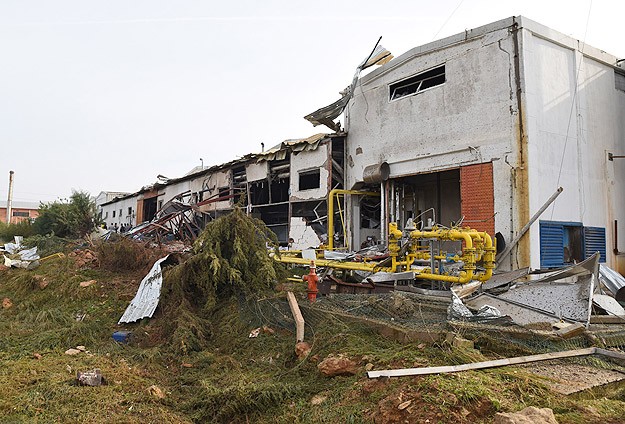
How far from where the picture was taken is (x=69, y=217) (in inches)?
963

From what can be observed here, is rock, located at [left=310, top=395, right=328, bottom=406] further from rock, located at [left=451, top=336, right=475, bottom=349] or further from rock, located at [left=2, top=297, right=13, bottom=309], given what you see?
rock, located at [left=2, top=297, right=13, bottom=309]

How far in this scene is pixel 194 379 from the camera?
17.9 ft

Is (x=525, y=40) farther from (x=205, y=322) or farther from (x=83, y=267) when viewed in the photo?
(x=83, y=267)

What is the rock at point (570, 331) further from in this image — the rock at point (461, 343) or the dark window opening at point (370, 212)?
the dark window opening at point (370, 212)

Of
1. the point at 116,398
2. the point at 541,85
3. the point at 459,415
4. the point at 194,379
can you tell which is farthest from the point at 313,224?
the point at 459,415

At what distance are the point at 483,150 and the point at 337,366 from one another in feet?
26.4

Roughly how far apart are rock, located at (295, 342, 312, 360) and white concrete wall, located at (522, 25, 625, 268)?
23.0 ft

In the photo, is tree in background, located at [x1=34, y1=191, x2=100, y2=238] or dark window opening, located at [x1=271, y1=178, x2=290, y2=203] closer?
dark window opening, located at [x1=271, y1=178, x2=290, y2=203]

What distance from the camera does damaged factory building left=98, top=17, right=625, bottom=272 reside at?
10.2 metres

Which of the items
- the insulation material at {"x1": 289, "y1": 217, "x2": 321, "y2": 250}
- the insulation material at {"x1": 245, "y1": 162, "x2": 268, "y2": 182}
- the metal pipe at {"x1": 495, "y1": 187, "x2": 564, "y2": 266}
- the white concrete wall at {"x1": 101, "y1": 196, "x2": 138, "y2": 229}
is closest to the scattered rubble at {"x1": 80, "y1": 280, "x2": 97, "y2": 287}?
the insulation material at {"x1": 289, "y1": 217, "x2": 321, "y2": 250}

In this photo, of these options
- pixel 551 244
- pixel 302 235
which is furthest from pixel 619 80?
pixel 302 235

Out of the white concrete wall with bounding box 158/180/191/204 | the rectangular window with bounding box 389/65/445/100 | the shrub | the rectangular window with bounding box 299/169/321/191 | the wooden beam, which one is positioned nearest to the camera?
the wooden beam

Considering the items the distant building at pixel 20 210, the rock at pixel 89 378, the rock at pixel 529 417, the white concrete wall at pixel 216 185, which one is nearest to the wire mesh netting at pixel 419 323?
the rock at pixel 529 417

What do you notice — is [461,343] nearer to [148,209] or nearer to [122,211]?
[148,209]
